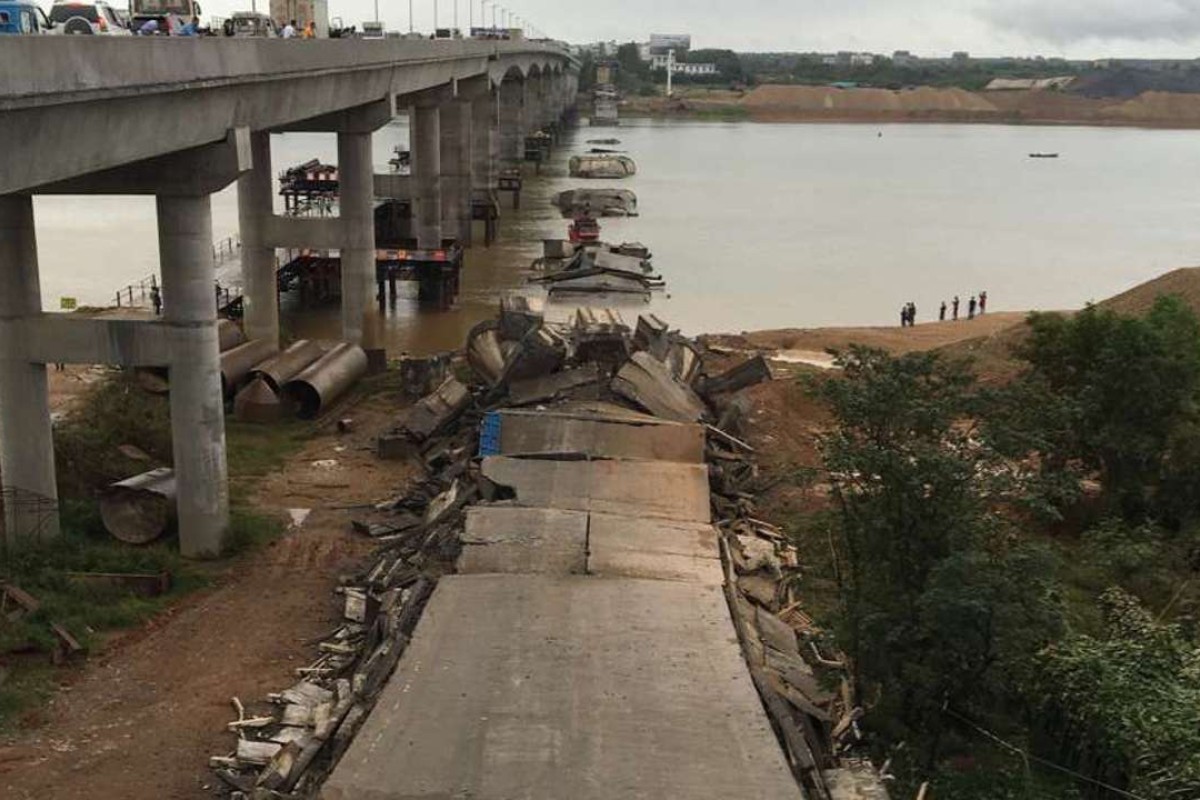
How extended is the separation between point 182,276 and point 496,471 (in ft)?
19.9

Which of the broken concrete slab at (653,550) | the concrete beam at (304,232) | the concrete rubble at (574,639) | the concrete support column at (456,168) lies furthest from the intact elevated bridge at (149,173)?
the concrete support column at (456,168)

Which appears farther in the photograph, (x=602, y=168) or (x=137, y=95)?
(x=602, y=168)

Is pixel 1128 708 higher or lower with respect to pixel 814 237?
higher

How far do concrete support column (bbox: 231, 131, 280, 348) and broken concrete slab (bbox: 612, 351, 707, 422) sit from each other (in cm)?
1360

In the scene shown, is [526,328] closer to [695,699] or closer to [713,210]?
[695,699]

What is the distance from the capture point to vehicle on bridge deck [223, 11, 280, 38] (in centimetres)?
3158

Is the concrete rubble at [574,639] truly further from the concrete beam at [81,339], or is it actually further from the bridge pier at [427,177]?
the bridge pier at [427,177]

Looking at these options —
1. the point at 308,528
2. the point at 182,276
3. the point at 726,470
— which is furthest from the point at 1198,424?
the point at 182,276

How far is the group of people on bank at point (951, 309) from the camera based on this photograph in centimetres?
4709

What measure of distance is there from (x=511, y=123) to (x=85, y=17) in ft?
273

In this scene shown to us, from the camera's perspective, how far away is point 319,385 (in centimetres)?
2939

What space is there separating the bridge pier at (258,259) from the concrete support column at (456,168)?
2529cm

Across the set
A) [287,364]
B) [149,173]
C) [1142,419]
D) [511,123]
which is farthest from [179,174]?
[511,123]

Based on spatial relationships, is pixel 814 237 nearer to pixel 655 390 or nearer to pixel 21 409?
pixel 655 390
